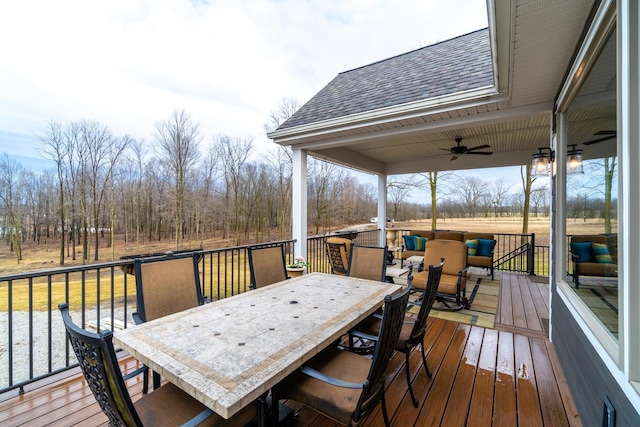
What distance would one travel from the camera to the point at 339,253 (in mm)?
4953

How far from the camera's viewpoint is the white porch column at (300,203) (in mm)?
5105

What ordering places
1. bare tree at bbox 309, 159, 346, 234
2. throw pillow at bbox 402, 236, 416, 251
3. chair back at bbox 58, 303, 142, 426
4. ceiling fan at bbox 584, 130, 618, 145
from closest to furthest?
chair back at bbox 58, 303, 142, 426, ceiling fan at bbox 584, 130, 618, 145, throw pillow at bbox 402, 236, 416, 251, bare tree at bbox 309, 159, 346, 234

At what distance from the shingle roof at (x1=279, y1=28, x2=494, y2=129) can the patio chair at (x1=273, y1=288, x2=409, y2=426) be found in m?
3.16

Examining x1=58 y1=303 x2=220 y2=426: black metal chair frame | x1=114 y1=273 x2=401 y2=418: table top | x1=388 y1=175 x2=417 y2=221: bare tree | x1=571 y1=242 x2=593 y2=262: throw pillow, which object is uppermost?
x1=388 y1=175 x2=417 y2=221: bare tree

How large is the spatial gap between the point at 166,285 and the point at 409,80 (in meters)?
4.82

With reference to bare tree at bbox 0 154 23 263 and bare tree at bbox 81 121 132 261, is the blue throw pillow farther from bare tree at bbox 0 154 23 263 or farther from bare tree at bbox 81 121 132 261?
bare tree at bbox 0 154 23 263

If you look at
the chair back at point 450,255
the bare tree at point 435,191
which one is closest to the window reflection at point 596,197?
the chair back at point 450,255

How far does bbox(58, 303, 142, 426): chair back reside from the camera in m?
0.92

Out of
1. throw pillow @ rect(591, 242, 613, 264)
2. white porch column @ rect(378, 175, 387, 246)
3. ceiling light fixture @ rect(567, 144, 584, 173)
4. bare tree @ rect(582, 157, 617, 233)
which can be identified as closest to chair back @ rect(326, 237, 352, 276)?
ceiling light fixture @ rect(567, 144, 584, 173)

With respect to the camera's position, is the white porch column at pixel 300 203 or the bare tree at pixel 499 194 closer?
the white porch column at pixel 300 203

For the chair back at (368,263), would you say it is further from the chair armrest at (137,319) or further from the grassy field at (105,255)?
the chair armrest at (137,319)

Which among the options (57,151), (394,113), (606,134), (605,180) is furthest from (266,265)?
(57,151)

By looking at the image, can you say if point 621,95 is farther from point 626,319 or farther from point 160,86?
point 160,86

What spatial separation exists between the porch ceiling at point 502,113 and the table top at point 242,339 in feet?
6.57
